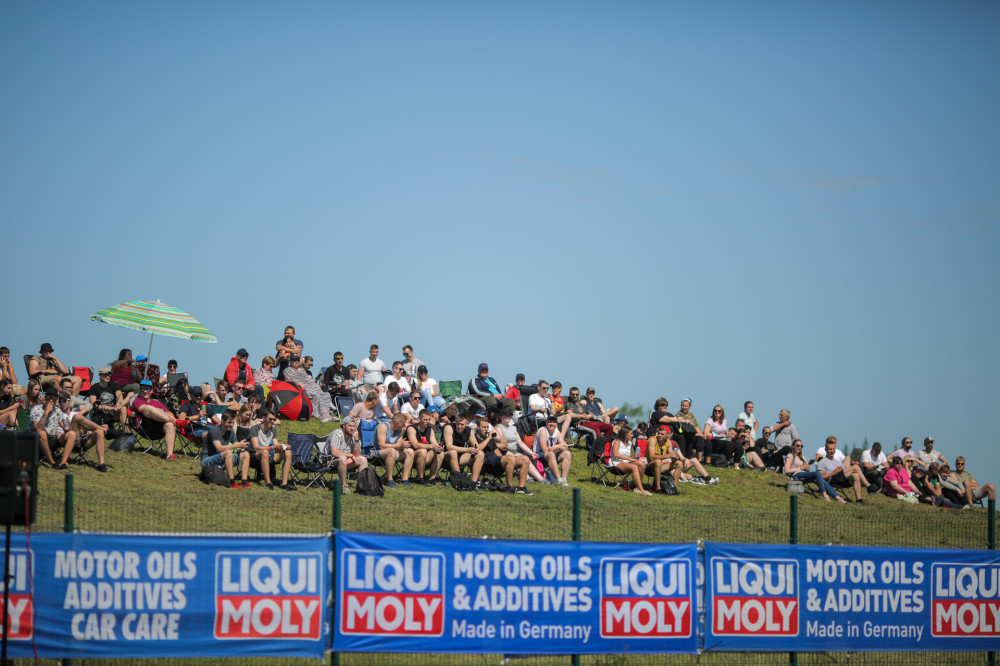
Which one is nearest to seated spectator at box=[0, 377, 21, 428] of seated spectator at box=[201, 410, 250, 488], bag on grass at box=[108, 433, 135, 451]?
bag on grass at box=[108, 433, 135, 451]

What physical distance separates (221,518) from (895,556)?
7921mm

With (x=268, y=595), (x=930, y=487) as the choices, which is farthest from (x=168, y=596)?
(x=930, y=487)

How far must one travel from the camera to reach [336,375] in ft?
72.2

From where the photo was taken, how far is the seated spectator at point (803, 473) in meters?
20.7

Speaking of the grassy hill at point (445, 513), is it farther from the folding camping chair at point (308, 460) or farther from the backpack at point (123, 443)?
the folding camping chair at point (308, 460)

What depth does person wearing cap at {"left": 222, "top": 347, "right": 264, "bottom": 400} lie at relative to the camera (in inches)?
762

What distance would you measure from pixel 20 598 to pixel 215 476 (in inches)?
245

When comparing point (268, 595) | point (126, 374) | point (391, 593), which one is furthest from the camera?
point (126, 374)

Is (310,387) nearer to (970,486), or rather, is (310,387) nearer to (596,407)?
(596,407)

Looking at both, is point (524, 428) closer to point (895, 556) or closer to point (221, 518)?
point (221, 518)

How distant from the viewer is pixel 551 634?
9672 millimetres

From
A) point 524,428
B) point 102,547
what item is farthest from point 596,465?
point 102,547

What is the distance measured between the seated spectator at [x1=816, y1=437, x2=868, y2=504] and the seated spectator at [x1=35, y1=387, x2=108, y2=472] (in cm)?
1436

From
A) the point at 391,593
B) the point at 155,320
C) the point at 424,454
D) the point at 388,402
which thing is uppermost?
the point at 155,320
